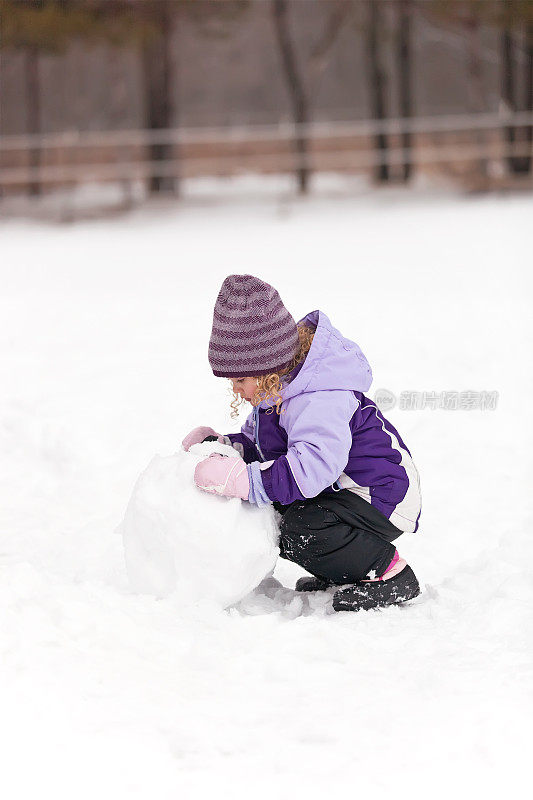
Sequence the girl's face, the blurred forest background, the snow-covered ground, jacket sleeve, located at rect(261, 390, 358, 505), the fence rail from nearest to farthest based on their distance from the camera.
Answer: the snow-covered ground, jacket sleeve, located at rect(261, 390, 358, 505), the girl's face, the blurred forest background, the fence rail

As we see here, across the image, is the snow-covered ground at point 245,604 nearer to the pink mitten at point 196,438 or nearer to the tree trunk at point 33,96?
the pink mitten at point 196,438

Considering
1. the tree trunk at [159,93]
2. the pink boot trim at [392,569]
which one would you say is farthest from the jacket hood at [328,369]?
the tree trunk at [159,93]

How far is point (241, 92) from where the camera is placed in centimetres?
3519

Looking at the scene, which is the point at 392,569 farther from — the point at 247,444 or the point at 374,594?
the point at 247,444

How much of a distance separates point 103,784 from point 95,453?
8.34 feet

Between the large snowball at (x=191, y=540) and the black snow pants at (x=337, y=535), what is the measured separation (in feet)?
0.23

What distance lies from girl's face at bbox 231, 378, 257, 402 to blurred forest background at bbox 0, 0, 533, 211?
34.7 ft

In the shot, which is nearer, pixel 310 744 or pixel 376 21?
pixel 310 744

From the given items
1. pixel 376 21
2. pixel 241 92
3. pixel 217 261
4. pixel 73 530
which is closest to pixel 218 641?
pixel 73 530

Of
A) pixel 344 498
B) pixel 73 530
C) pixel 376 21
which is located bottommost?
pixel 73 530

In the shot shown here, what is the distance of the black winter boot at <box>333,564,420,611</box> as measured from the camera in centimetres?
275

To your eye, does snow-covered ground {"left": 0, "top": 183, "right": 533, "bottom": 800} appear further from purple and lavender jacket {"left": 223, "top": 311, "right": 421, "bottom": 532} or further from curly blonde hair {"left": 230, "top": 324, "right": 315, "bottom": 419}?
curly blonde hair {"left": 230, "top": 324, "right": 315, "bottom": 419}

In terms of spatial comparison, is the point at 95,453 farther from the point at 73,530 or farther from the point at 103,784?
the point at 103,784

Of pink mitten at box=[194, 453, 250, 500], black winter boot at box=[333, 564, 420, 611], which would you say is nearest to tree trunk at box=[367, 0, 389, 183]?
black winter boot at box=[333, 564, 420, 611]
